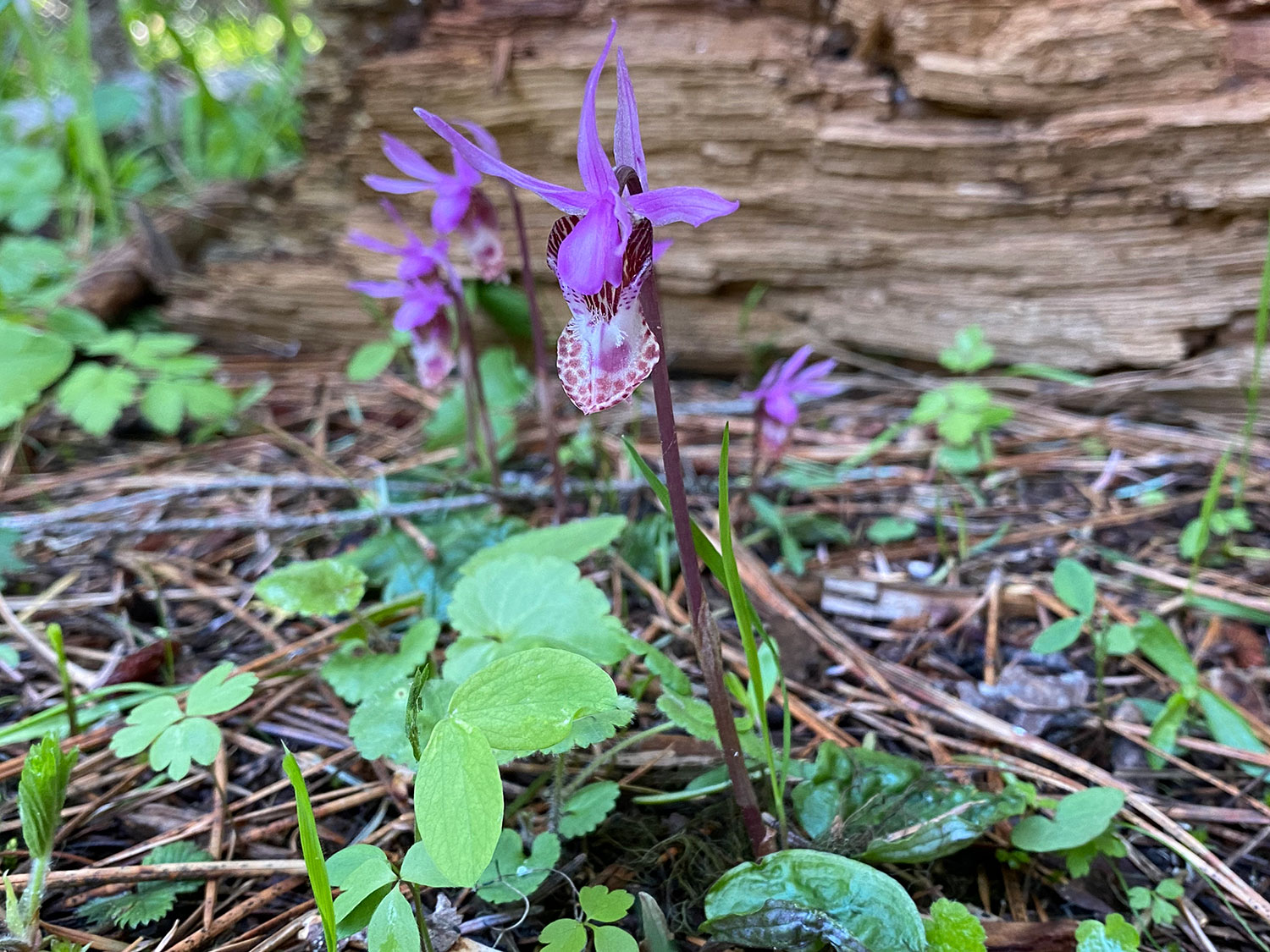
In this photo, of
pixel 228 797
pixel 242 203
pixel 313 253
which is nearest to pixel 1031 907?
pixel 228 797

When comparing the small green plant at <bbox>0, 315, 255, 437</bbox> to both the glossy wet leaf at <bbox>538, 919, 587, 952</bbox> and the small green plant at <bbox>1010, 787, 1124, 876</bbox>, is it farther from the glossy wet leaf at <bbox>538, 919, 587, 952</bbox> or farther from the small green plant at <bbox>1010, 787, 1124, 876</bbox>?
the small green plant at <bbox>1010, 787, 1124, 876</bbox>

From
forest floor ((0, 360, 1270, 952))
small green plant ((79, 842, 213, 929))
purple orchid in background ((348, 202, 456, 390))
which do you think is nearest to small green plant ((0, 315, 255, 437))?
forest floor ((0, 360, 1270, 952))

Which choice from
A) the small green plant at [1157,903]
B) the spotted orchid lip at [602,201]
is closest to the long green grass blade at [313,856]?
the spotted orchid lip at [602,201]

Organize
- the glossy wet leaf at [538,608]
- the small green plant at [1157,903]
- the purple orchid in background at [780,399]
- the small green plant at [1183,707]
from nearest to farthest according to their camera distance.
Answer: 1. the small green plant at [1157,903]
2. the glossy wet leaf at [538,608]
3. the small green plant at [1183,707]
4. the purple orchid in background at [780,399]

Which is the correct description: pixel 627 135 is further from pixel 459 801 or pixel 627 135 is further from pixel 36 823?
pixel 36 823

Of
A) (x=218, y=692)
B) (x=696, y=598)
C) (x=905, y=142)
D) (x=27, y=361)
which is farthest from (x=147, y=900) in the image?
(x=905, y=142)

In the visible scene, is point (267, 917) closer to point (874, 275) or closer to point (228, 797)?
point (228, 797)

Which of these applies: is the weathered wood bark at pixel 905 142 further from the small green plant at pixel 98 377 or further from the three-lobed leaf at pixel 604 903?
the three-lobed leaf at pixel 604 903
